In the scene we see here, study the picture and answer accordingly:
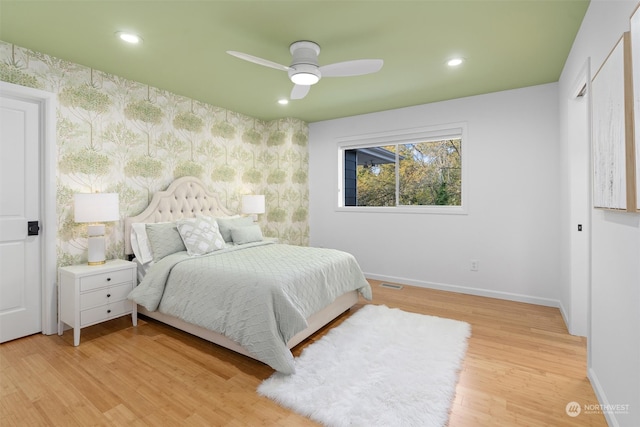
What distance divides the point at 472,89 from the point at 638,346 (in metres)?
3.16

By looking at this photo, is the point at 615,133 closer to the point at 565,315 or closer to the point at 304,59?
the point at 304,59

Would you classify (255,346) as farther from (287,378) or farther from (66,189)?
(66,189)

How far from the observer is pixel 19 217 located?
105 inches

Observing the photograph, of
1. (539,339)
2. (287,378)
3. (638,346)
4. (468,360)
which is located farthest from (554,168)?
(287,378)

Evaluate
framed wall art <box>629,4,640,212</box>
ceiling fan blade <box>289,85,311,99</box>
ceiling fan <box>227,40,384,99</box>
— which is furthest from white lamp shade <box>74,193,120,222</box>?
framed wall art <box>629,4,640,212</box>

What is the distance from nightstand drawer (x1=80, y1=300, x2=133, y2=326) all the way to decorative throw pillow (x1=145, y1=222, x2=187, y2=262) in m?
0.49

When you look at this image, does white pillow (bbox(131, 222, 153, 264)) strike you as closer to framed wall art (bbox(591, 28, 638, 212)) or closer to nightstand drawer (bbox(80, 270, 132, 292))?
nightstand drawer (bbox(80, 270, 132, 292))

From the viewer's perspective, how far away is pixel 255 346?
2135 millimetres

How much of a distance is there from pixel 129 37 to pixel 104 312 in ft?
7.82

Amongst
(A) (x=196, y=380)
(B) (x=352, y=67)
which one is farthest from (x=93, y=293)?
(B) (x=352, y=67)

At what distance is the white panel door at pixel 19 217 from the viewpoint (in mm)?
2596

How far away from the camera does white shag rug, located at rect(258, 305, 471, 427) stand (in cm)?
174

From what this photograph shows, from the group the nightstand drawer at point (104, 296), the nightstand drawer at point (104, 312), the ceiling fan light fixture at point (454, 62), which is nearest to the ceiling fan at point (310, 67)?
the ceiling fan light fixture at point (454, 62)

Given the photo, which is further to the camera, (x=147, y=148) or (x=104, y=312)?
(x=147, y=148)
